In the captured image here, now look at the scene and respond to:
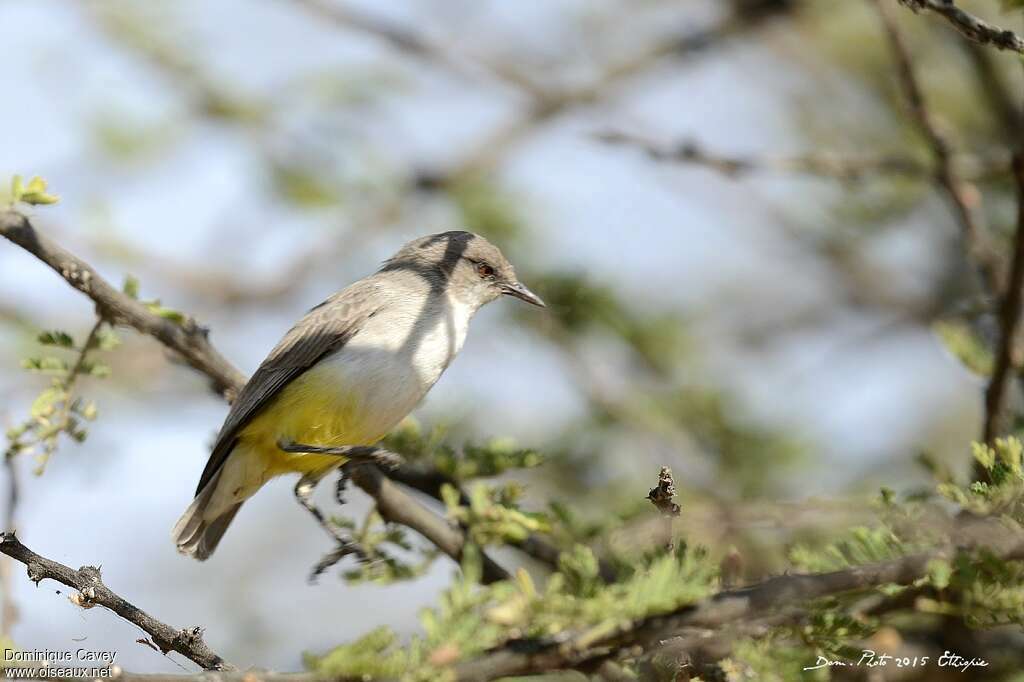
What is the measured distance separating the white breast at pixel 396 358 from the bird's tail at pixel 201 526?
85 centimetres

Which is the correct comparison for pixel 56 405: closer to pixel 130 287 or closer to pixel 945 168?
Answer: pixel 130 287

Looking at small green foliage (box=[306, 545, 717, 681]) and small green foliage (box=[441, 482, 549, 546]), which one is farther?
small green foliage (box=[441, 482, 549, 546])

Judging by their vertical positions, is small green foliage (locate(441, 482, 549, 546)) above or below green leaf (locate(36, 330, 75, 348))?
below

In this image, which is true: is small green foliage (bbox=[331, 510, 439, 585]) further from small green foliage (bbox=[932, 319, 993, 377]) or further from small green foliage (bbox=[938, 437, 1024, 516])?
small green foliage (bbox=[932, 319, 993, 377])

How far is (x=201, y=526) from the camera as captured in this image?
5367mm

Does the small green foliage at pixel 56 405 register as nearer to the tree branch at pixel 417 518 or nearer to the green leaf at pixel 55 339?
the green leaf at pixel 55 339

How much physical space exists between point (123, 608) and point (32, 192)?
148 centimetres

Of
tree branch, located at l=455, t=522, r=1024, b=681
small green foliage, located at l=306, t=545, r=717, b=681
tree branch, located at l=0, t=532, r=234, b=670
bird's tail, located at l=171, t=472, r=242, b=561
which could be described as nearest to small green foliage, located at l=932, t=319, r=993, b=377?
tree branch, located at l=455, t=522, r=1024, b=681

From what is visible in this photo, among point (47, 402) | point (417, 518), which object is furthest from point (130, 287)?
point (417, 518)

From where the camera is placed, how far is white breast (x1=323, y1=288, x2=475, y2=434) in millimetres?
4836

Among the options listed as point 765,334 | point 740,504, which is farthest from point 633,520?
point 765,334

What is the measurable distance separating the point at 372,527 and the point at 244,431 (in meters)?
1.20

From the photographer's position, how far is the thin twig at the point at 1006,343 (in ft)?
13.1

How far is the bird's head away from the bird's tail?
153 cm
